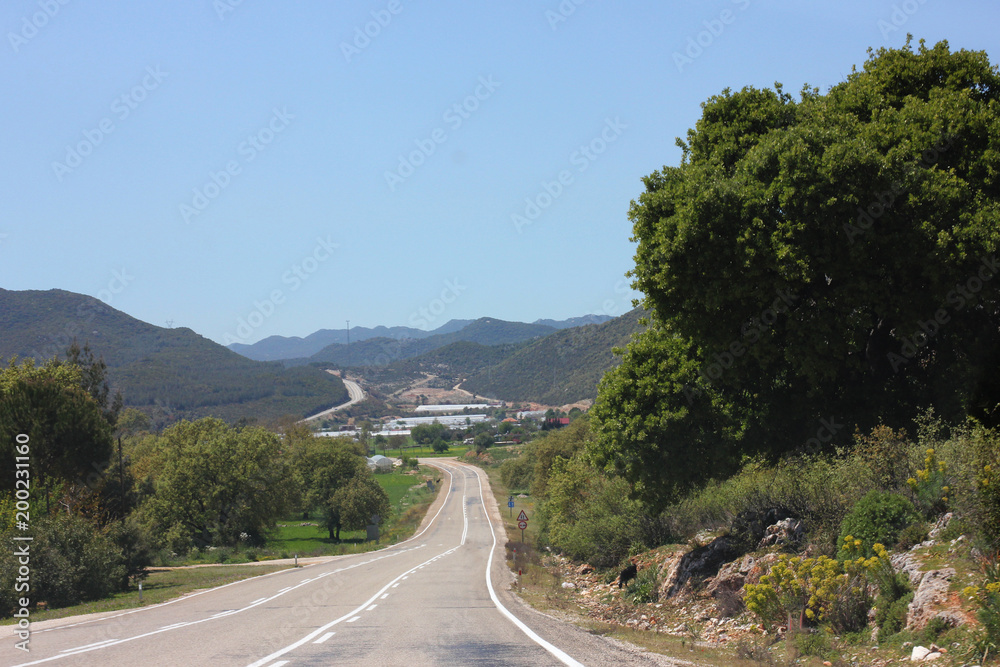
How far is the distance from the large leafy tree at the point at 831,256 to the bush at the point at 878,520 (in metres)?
3.79

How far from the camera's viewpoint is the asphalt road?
8.90 meters

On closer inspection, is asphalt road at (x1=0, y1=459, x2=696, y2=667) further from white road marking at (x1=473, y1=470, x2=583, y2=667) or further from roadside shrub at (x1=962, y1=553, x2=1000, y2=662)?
roadside shrub at (x1=962, y1=553, x2=1000, y2=662)

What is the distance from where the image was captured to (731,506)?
19766 millimetres

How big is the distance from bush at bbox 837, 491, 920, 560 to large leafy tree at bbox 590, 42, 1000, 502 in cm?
379

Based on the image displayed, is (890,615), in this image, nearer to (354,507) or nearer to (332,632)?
(332,632)

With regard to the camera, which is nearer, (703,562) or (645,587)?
(703,562)

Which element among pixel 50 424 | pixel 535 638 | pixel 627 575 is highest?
pixel 50 424

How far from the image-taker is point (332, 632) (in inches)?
455

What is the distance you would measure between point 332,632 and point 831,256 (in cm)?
1335

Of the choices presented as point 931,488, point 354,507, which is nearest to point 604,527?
point 931,488

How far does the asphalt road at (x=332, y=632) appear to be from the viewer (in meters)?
8.90

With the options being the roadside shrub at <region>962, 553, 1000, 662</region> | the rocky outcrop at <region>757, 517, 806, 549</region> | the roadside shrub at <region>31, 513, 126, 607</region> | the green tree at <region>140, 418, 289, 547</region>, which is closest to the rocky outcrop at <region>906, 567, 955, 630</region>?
the roadside shrub at <region>962, 553, 1000, 662</region>

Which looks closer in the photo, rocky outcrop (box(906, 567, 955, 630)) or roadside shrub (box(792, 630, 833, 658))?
rocky outcrop (box(906, 567, 955, 630))

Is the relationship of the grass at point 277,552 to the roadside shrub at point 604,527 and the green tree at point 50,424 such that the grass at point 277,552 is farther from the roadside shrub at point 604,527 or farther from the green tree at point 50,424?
the roadside shrub at point 604,527
